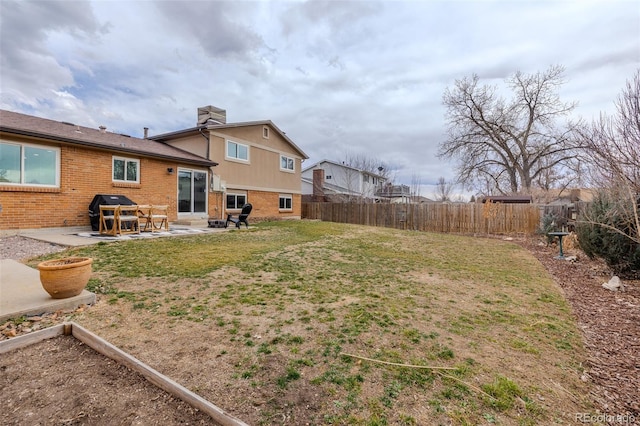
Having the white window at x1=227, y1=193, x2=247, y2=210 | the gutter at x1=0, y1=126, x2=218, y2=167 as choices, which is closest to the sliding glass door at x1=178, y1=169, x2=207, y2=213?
the gutter at x1=0, y1=126, x2=218, y2=167

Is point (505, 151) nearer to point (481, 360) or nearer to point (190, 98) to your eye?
point (190, 98)

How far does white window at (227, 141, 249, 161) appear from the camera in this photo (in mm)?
15375

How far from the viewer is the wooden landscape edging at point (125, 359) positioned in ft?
6.42

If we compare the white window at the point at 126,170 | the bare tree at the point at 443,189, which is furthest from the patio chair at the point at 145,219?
the bare tree at the point at 443,189

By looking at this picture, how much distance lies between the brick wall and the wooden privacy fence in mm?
12949

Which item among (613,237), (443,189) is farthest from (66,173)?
(443,189)

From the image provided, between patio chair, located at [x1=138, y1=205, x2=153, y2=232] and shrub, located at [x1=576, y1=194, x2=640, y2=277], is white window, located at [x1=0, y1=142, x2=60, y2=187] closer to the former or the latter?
patio chair, located at [x1=138, y1=205, x2=153, y2=232]

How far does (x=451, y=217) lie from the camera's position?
17.3 meters

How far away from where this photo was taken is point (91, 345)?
2834mm

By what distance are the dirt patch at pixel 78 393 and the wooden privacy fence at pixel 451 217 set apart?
17.4 meters

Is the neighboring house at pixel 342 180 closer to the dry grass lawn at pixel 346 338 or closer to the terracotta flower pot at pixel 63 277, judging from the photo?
the dry grass lawn at pixel 346 338

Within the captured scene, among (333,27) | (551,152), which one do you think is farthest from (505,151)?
(333,27)

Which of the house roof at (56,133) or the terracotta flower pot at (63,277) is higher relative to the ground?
the house roof at (56,133)

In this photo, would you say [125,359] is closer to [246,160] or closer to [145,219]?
[145,219]
